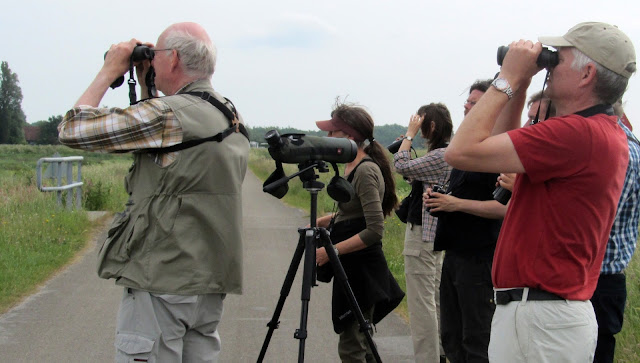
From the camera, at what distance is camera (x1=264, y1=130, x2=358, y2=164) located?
3229mm

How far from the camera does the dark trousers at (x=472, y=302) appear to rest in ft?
12.2

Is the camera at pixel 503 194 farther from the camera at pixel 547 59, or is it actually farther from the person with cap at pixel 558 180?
the camera at pixel 547 59

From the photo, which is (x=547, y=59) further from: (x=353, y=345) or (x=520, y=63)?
(x=353, y=345)

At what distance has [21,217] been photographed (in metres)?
10.2

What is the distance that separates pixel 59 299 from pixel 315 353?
9.71 ft

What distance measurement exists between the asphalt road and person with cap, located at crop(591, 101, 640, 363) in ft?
5.70

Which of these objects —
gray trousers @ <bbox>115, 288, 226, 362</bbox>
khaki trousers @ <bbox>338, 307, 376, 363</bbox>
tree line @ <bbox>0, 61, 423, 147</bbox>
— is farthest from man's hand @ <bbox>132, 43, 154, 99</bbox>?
tree line @ <bbox>0, 61, 423, 147</bbox>

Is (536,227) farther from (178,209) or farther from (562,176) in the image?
(178,209)

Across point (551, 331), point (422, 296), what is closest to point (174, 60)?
point (551, 331)

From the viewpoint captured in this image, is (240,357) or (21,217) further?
(21,217)

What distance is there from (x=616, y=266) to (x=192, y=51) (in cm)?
209

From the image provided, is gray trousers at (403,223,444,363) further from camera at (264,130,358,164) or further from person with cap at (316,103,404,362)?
camera at (264,130,358,164)

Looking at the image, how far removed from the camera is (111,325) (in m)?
5.90

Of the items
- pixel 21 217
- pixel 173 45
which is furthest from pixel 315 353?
pixel 21 217
